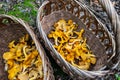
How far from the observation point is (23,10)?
3111mm

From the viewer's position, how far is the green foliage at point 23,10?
3.04 meters

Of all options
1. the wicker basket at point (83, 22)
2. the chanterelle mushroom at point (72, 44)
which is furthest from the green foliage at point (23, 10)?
the chanterelle mushroom at point (72, 44)

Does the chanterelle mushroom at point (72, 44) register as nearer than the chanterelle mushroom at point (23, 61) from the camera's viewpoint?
No

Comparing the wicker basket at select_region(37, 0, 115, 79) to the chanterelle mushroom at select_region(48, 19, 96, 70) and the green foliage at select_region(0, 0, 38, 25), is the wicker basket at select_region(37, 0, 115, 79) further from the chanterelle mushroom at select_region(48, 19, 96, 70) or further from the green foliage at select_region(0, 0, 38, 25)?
the green foliage at select_region(0, 0, 38, 25)

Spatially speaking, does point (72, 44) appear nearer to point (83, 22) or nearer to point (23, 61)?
point (83, 22)

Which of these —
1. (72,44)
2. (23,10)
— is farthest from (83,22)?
(23,10)

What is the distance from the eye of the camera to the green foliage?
304 cm

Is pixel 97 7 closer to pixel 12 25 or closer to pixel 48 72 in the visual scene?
pixel 12 25

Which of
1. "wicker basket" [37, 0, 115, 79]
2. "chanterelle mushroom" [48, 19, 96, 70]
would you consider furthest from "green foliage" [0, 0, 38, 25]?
"chanterelle mushroom" [48, 19, 96, 70]

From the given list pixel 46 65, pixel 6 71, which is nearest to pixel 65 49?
pixel 46 65

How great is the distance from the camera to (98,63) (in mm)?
2533

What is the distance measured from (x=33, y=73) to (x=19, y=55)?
240 mm

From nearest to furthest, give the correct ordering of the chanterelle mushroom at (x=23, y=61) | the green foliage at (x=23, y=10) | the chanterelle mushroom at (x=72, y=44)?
1. the chanterelle mushroom at (x=23, y=61)
2. the chanterelle mushroom at (x=72, y=44)
3. the green foliage at (x=23, y=10)

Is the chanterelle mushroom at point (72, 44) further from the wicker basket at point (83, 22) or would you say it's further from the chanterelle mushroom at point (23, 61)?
the chanterelle mushroom at point (23, 61)
